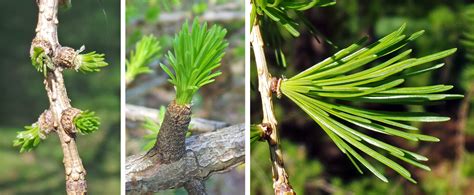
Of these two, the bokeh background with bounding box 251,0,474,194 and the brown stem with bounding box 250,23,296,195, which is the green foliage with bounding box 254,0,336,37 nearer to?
the brown stem with bounding box 250,23,296,195

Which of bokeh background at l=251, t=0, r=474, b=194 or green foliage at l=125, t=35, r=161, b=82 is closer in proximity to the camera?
green foliage at l=125, t=35, r=161, b=82

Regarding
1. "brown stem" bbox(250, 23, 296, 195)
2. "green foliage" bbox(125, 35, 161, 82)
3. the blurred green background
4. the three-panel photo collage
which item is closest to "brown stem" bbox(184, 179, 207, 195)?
the three-panel photo collage

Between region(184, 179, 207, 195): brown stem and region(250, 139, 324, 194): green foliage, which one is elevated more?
region(184, 179, 207, 195): brown stem

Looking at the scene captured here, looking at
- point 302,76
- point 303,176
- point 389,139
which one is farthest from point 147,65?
point 389,139

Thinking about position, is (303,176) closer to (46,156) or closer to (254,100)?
(254,100)

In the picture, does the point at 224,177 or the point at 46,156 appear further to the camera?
the point at 46,156

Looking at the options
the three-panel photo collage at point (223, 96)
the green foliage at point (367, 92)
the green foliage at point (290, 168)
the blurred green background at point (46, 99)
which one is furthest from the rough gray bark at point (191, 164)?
the green foliage at point (290, 168)
